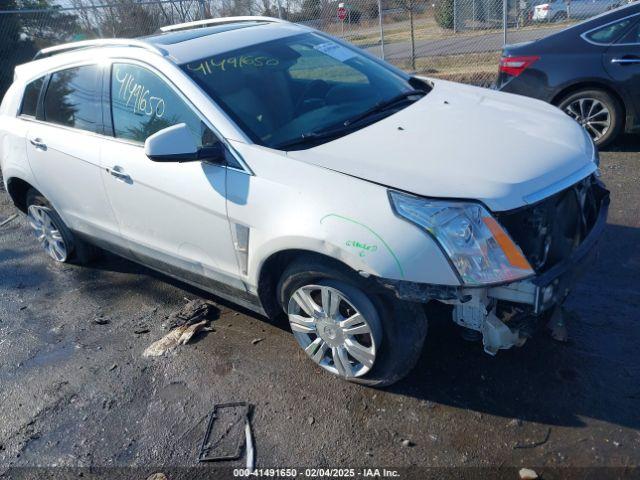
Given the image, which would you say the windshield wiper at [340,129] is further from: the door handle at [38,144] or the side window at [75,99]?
the door handle at [38,144]

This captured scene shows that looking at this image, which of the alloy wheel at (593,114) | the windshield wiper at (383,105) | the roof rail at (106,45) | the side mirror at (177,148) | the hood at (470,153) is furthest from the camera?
the alloy wheel at (593,114)

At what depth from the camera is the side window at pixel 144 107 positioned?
134 inches

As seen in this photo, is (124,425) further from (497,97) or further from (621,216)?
(621,216)

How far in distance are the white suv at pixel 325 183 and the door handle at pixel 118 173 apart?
0.05ft

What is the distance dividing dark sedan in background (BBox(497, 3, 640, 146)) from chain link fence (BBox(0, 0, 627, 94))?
163 inches

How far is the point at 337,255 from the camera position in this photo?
2781 mm

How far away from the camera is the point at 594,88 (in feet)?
20.0

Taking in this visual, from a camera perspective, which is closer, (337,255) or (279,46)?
(337,255)

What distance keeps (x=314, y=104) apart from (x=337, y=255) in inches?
48.9

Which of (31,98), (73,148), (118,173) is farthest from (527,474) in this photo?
(31,98)

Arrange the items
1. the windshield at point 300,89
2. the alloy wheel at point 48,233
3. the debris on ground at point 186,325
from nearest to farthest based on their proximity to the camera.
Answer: the windshield at point 300,89 → the debris on ground at point 186,325 → the alloy wheel at point 48,233

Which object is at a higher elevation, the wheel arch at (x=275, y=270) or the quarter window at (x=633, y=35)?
the quarter window at (x=633, y=35)

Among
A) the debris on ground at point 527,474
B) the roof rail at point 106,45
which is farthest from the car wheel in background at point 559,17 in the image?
the debris on ground at point 527,474

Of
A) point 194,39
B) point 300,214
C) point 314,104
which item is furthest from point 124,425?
point 194,39
